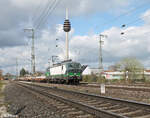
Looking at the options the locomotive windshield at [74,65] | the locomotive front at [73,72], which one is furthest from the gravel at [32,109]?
the locomotive windshield at [74,65]

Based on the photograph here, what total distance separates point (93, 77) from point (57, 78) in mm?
13525

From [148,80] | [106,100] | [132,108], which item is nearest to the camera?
[132,108]

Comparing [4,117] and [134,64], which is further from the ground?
[134,64]

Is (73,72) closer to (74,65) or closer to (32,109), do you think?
(74,65)

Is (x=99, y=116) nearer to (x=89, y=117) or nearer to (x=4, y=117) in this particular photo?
(x=89, y=117)

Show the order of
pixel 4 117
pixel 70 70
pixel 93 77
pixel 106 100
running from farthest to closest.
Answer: pixel 93 77, pixel 70 70, pixel 106 100, pixel 4 117

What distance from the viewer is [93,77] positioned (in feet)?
154

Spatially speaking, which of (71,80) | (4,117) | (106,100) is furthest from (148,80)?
(4,117)

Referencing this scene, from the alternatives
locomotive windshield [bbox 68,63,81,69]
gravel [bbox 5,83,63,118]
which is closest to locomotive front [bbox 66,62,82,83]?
locomotive windshield [bbox 68,63,81,69]

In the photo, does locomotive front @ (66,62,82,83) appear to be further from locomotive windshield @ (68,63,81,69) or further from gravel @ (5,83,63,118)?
gravel @ (5,83,63,118)

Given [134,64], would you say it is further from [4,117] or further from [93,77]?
[4,117]

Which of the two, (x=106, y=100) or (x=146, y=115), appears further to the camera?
(x=106, y=100)

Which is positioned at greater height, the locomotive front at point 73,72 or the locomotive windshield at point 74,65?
the locomotive windshield at point 74,65

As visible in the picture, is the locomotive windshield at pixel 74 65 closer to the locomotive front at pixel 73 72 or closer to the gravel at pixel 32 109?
the locomotive front at pixel 73 72
